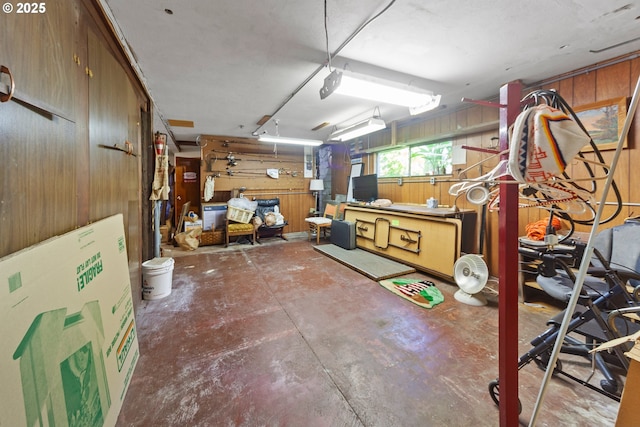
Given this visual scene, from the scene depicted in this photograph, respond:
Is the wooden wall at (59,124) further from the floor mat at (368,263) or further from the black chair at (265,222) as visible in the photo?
the black chair at (265,222)

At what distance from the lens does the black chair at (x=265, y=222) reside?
19.0ft

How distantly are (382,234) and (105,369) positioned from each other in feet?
12.4

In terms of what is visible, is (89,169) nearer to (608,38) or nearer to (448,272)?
(448,272)

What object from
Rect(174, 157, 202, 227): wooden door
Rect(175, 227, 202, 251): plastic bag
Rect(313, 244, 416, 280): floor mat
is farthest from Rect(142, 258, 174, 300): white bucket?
Rect(174, 157, 202, 227): wooden door

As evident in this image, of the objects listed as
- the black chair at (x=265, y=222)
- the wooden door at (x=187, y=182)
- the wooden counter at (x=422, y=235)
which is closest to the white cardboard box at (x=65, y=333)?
the wooden counter at (x=422, y=235)

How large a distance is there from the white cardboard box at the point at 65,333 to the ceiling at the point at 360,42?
1.60 meters

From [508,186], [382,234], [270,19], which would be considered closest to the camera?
[508,186]

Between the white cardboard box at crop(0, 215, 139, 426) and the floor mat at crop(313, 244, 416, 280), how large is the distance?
275cm

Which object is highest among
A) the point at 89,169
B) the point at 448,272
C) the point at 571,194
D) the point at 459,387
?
the point at 89,169

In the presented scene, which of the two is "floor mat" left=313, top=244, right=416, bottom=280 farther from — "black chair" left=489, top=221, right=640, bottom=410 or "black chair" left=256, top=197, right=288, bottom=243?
"black chair" left=489, top=221, right=640, bottom=410

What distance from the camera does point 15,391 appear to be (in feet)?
2.37

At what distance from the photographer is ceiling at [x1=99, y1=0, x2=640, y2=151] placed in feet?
5.50

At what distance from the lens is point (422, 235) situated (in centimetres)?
356

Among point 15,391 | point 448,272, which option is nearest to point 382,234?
point 448,272
